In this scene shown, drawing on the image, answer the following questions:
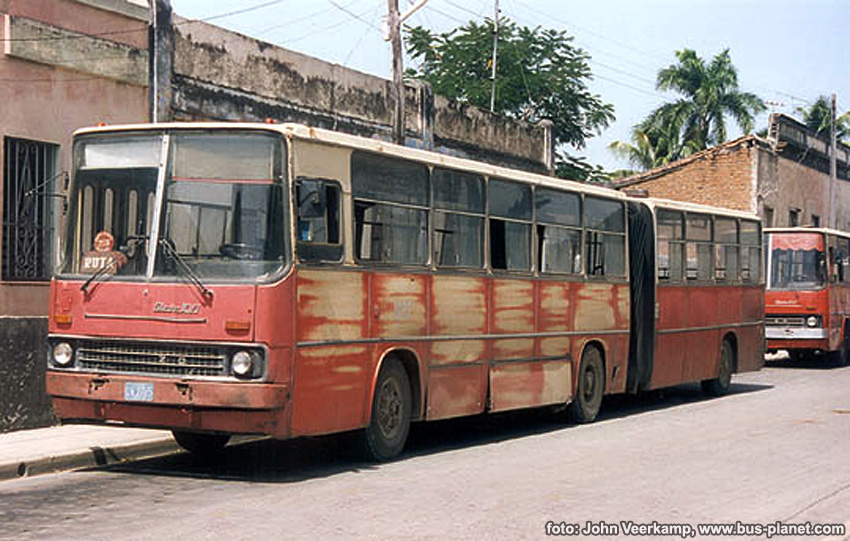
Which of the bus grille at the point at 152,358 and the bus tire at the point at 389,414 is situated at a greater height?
the bus grille at the point at 152,358

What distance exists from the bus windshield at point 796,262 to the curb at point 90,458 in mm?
17950

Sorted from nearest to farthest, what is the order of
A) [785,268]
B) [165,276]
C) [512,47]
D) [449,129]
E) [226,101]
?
[165,276], [226,101], [449,129], [785,268], [512,47]

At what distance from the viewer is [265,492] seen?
986cm

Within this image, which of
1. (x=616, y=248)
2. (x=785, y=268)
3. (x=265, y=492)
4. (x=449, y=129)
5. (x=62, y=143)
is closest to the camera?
(x=265, y=492)

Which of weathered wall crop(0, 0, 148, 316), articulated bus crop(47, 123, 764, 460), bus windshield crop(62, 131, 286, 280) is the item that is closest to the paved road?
articulated bus crop(47, 123, 764, 460)

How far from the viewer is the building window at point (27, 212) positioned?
1455 cm

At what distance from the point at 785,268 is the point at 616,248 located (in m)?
11.4

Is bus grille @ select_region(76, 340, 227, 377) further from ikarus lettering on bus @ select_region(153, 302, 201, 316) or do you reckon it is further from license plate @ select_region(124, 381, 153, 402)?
ikarus lettering on bus @ select_region(153, 302, 201, 316)

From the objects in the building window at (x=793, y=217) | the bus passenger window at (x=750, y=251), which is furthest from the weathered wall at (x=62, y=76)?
the building window at (x=793, y=217)

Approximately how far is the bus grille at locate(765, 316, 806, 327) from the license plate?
64.2 feet

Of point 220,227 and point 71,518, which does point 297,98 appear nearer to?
point 220,227

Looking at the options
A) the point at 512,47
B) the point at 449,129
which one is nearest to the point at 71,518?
the point at 449,129

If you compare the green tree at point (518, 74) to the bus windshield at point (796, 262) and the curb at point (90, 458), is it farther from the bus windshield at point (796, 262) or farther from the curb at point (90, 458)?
the curb at point (90, 458)

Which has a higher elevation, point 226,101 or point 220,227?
point 226,101
